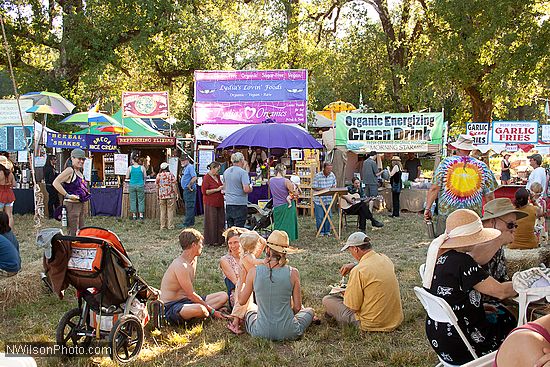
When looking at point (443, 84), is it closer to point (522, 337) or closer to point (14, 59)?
point (14, 59)

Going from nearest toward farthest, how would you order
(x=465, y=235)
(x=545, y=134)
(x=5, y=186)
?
(x=465, y=235), (x=5, y=186), (x=545, y=134)

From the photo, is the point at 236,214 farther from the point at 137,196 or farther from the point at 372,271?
the point at 137,196

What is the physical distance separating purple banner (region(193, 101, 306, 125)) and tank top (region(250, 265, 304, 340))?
10553mm

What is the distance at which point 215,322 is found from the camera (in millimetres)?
5672

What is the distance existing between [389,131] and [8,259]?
36.8 feet

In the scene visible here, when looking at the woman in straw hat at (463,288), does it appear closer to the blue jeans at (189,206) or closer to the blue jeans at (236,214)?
the blue jeans at (236,214)

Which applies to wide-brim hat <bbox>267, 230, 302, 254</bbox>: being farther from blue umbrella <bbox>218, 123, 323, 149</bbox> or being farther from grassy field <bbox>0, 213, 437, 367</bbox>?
blue umbrella <bbox>218, 123, 323, 149</bbox>

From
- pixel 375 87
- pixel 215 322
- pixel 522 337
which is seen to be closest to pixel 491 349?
pixel 522 337

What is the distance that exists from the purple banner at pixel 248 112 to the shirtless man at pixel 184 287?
33.2 ft

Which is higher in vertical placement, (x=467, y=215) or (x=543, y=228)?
(x=467, y=215)

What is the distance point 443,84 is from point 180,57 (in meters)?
10.5

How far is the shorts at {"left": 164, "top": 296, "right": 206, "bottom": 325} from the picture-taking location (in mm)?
5457

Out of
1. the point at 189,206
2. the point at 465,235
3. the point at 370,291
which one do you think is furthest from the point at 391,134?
the point at 465,235

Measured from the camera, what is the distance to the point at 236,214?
9.68 metres
